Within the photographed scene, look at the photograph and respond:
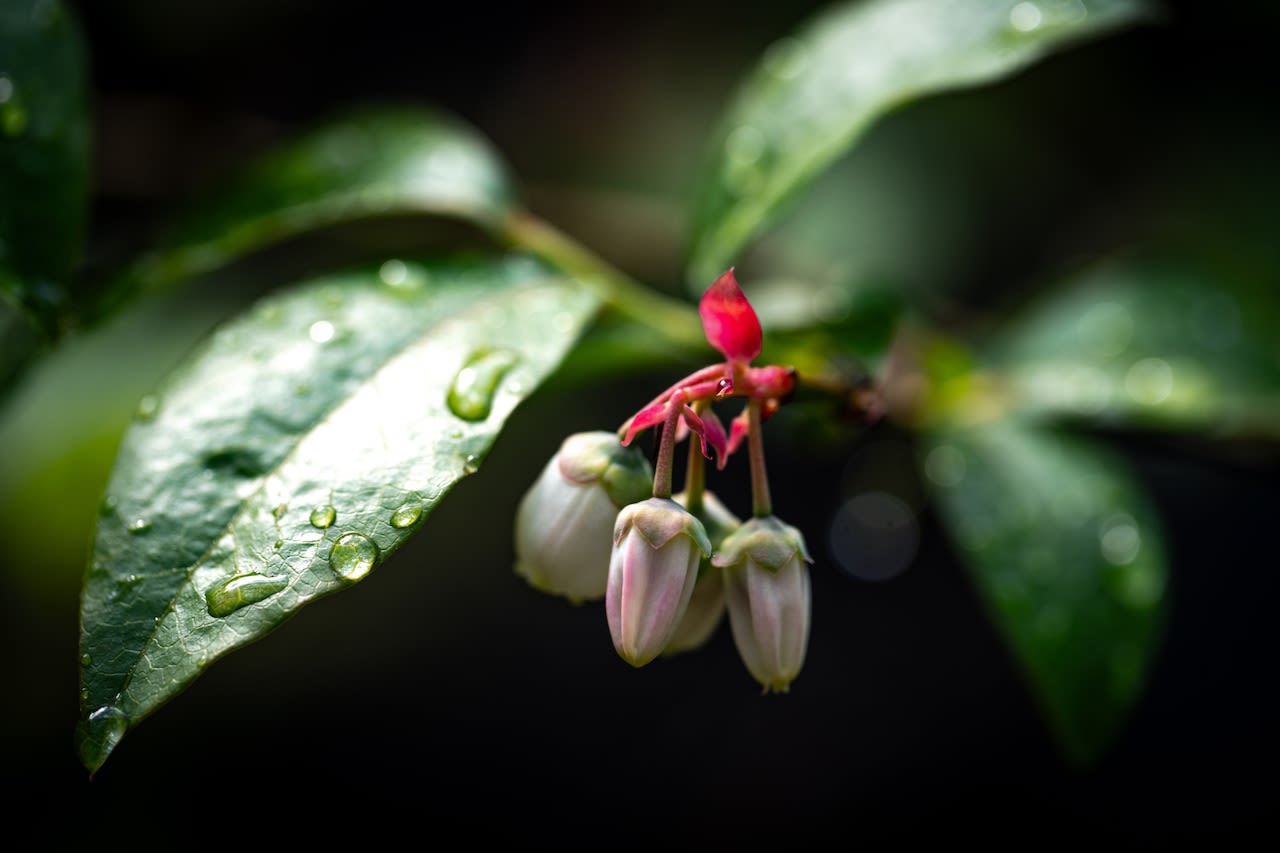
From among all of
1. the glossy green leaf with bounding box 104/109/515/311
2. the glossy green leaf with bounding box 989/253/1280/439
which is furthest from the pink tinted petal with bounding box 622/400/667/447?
the glossy green leaf with bounding box 989/253/1280/439

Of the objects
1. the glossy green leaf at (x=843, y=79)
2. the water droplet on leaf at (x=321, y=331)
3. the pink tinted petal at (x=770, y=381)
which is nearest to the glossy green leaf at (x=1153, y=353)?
the glossy green leaf at (x=843, y=79)

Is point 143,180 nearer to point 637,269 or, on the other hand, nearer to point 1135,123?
point 637,269

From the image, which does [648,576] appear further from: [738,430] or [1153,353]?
[1153,353]

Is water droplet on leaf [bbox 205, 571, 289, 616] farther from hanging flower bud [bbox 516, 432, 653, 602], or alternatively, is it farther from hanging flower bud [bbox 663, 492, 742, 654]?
hanging flower bud [bbox 663, 492, 742, 654]

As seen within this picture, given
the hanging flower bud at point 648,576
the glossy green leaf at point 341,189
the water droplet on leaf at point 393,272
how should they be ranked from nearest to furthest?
the hanging flower bud at point 648,576 < the water droplet on leaf at point 393,272 < the glossy green leaf at point 341,189

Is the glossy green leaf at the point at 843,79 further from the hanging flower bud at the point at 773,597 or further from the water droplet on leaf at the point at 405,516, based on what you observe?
the water droplet on leaf at the point at 405,516

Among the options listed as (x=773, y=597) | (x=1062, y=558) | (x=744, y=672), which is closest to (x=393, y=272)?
(x=773, y=597)

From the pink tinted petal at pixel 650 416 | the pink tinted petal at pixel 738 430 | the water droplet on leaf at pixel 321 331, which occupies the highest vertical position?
the water droplet on leaf at pixel 321 331
